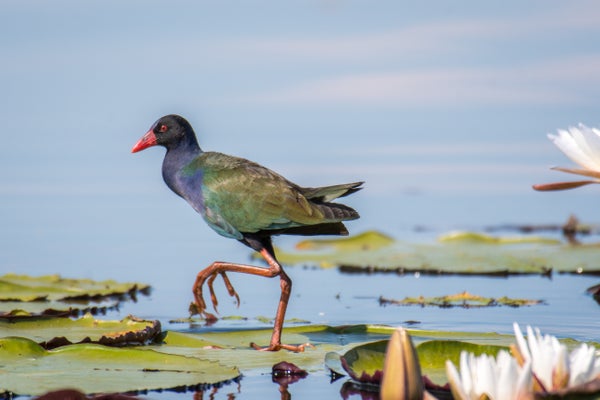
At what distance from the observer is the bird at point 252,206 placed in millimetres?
4723

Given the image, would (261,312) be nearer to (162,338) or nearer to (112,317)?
(112,317)

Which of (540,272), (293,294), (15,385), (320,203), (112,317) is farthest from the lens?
(540,272)

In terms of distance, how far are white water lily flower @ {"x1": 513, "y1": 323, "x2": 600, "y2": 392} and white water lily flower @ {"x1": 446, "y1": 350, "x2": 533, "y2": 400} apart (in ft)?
0.24

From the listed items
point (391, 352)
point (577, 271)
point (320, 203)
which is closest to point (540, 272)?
point (577, 271)

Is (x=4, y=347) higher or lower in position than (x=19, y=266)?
lower

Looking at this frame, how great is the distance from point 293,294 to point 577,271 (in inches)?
80.5

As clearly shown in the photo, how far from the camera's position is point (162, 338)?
4355 millimetres

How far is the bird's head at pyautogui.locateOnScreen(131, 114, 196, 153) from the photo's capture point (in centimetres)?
521

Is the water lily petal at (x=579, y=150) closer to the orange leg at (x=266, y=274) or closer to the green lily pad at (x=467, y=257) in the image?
the orange leg at (x=266, y=274)

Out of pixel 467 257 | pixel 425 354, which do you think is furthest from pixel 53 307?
pixel 467 257

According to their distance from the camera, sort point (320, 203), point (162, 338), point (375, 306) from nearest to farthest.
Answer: point (162, 338) → point (320, 203) → point (375, 306)

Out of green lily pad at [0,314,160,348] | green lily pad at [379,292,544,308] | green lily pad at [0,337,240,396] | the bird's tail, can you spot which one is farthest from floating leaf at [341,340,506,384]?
green lily pad at [379,292,544,308]

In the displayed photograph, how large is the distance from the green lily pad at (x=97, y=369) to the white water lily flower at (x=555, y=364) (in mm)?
1390

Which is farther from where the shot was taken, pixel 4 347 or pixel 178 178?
pixel 178 178
